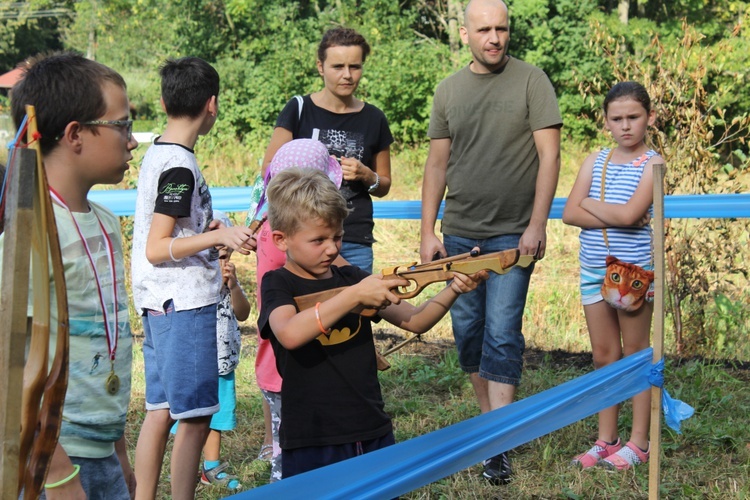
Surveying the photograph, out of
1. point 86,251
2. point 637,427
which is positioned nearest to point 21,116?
point 86,251

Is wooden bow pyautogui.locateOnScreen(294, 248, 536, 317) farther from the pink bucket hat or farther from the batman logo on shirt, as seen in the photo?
the pink bucket hat

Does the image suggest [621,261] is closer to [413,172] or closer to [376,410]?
[376,410]

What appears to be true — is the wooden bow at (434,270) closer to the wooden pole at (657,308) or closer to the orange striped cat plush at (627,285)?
the wooden pole at (657,308)

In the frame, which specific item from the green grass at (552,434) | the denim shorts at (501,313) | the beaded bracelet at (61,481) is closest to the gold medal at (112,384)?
the beaded bracelet at (61,481)

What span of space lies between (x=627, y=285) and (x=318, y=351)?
79.7 inches

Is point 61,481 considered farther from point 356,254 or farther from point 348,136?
point 348,136

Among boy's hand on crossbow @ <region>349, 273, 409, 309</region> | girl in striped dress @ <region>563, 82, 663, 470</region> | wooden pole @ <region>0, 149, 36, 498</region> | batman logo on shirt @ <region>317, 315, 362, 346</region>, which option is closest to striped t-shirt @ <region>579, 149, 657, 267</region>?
girl in striped dress @ <region>563, 82, 663, 470</region>

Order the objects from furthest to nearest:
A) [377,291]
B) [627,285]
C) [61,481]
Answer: [627,285]
[377,291]
[61,481]

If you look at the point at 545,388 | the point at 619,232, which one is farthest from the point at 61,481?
the point at 545,388

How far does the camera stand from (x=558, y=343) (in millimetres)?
6863

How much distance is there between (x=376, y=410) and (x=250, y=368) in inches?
146

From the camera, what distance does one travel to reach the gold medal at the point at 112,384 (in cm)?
237

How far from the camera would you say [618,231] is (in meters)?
4.42

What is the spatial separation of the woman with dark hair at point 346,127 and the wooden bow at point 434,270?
1834 millimetres
